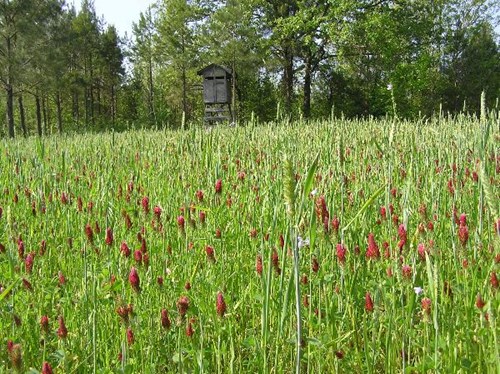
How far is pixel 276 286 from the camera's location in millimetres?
1966

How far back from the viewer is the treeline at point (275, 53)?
2617 centimetres

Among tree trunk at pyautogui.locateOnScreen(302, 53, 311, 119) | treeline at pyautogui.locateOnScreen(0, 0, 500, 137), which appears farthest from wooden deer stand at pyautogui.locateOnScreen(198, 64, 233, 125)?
tree trunk at pyautogui.locateOnScreen(302, 53, 311, 119)

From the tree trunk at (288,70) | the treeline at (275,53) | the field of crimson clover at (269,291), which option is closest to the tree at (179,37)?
the treeline at (275,53)

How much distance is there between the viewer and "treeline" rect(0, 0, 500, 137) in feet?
85.9

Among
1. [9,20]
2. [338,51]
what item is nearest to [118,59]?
[9,20]

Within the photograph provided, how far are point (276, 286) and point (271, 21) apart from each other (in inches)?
1140

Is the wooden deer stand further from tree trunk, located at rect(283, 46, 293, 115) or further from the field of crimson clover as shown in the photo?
the field of crimson clover

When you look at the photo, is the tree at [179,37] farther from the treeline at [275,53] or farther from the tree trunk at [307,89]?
the tree trunk at [307,89]

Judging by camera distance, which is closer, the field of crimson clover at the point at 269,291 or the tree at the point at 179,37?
the field of crimson clover at the point at 269,291

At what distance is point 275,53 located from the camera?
2959cm

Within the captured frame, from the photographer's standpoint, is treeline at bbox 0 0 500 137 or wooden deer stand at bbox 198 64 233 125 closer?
wooden deer stand at bbox 198 64 233 125

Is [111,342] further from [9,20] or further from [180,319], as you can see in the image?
A: [9,20]

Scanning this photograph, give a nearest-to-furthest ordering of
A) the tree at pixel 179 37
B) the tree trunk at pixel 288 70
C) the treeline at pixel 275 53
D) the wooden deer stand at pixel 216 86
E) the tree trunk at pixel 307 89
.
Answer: the wooden deer stand at pixel 216 86, the treeline at pixel 275 53, the tree trunk at pixel 307 89, the tree trunk at pixel 288 70, the tree at pixel 179 37

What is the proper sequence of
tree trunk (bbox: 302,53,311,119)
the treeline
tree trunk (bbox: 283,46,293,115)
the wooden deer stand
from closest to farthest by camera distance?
the wooden deer stand < the treeline < tree trunk (bbox: 302,53,311,119) < tree trunk (bbox: 283,46,293,115)
